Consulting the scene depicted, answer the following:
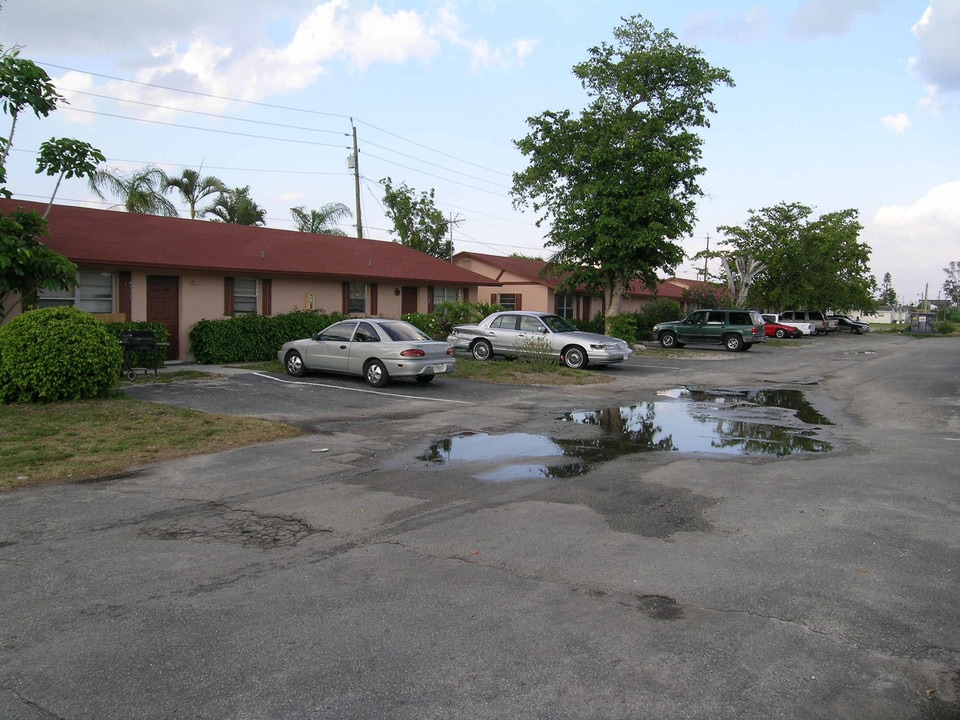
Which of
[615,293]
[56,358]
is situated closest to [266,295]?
[56,358]

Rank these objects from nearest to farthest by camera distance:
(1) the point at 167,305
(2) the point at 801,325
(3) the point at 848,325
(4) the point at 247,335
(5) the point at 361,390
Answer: (5) the point at 361,390, (1) the point at 167,305, (4) the point at 247,335, (2) the point at 801,325, (3) the point at 848,325

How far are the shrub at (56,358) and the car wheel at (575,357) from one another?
11.8 meters

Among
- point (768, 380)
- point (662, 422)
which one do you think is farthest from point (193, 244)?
point (768, 380)

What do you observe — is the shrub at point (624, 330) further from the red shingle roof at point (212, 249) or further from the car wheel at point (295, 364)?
the car wheel at point (295, 364)

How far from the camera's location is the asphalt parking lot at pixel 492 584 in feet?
11.7

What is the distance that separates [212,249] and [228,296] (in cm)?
150

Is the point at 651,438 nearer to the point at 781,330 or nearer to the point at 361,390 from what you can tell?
the point at 361,390

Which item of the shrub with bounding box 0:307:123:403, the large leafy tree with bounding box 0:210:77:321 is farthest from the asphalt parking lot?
the large leafy tree with bounding box 0:210:77:321

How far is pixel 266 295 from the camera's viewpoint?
22.0m

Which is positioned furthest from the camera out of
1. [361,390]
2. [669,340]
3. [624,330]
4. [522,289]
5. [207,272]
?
[522,289]

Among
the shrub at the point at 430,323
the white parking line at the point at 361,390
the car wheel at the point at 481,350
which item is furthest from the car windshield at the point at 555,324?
the white parking line at the point at 361,390

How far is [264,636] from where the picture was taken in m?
4.13

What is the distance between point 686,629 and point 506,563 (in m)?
1.45

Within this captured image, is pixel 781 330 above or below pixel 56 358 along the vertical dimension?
above
